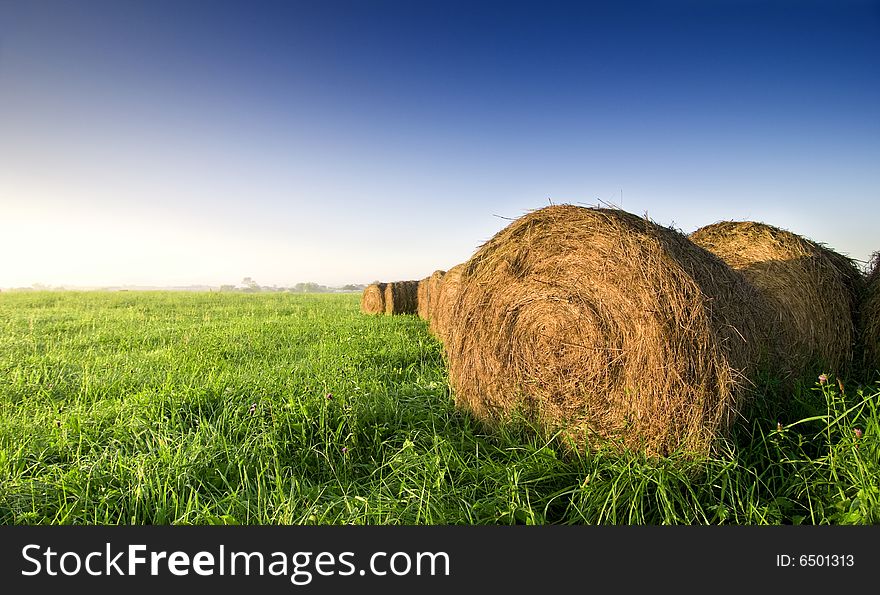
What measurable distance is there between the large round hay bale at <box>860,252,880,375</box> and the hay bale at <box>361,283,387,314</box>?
12.2 m

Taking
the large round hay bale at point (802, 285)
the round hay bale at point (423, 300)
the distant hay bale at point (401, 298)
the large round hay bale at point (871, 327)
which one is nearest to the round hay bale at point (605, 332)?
the large round hay bale at point (802, 285)

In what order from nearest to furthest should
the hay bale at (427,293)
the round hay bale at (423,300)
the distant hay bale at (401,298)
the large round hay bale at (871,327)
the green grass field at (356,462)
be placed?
the green grass field at (356,462)
the large round hay bale at (871,327)
the hay bale at (427,293)
the round hay bale at (423,300)
the distant hay bale at (401,298)

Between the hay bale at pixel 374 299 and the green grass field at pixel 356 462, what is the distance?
32.4ft

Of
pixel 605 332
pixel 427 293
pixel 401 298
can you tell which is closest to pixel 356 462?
pixel 605 332

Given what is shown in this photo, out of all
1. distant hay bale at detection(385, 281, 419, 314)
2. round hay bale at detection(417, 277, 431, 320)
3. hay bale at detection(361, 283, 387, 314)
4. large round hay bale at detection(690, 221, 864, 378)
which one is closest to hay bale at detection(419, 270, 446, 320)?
round hay bale at detection(417, 277, 431, 320)

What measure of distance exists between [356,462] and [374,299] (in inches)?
495

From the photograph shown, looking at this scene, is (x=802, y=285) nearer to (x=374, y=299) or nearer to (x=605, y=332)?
(x=605, y=332)

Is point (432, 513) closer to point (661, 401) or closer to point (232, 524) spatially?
point (232, 524)

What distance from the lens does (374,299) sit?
1664 centimetres

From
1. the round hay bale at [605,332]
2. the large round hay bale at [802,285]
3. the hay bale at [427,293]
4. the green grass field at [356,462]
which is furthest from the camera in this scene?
the hay bale at [427,293]

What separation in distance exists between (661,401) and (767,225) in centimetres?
432

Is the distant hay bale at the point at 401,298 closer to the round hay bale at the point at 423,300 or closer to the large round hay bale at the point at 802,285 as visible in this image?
Result: the round hay bale at the point at 423,300

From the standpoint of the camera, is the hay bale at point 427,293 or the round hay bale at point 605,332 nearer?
the round hay bale at point 605,332

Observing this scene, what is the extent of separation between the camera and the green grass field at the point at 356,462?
334cm
